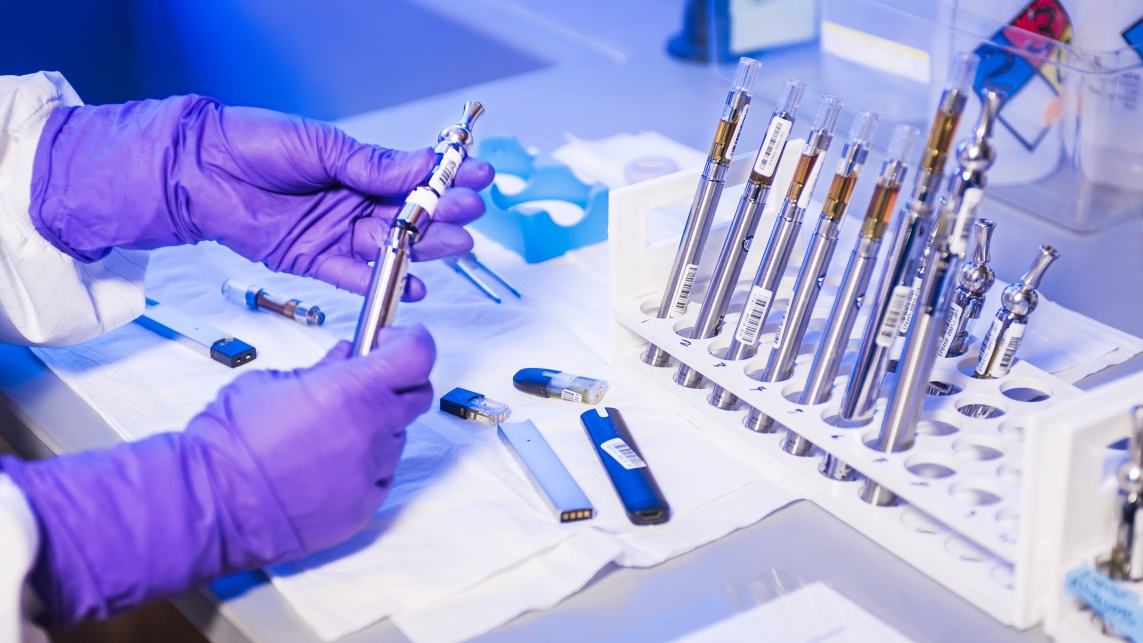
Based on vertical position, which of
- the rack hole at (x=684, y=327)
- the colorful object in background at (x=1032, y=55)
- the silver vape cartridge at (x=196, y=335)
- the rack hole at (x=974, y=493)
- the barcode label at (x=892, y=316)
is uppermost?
the colorful object in background at (x=1032, y=55)

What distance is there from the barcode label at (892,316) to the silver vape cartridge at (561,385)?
24 centimetres

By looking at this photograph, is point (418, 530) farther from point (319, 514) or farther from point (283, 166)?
point (283, 166)

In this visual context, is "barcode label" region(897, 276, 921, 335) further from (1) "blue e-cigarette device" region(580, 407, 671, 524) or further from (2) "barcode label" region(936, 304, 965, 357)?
(1) "blue e-cigarette device" region(580, 407, 671, 524)

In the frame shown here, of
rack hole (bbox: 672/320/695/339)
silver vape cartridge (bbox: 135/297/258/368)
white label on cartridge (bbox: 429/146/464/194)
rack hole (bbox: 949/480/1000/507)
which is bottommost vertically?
silver vape cartridge (bbox: 135/297/258/368)

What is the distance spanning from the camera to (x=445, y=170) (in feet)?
2.67

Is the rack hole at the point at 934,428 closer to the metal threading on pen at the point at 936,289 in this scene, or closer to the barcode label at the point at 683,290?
the metal threading on pen at the point at 936,289

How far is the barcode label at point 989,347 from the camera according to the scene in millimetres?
832

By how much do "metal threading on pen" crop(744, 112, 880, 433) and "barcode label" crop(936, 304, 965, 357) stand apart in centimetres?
12

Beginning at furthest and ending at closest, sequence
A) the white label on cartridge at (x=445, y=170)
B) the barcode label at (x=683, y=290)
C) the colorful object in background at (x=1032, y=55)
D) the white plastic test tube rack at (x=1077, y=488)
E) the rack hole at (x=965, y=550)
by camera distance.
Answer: the colorful object in background at (x=1032, y=55) < the barcode label at (x=683, y=290) < the white label on cartridge at (x=445, y=170) < the rack hole at (x=965, y=550) < the white plastic test tube rack at (x=1077, y=488)

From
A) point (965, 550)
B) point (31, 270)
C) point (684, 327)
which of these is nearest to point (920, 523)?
point (965, 550)

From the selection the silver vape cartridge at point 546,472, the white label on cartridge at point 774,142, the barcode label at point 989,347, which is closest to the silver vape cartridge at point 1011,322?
the barcode label at point 989,347

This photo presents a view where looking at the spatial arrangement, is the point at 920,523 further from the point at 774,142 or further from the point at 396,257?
the point at 396,257

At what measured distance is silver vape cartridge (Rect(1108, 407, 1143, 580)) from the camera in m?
0.61

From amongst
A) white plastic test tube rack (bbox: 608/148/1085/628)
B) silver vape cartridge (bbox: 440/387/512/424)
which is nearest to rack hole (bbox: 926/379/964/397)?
white plastic test tube rack (bbox: 608/148/1085/628)
